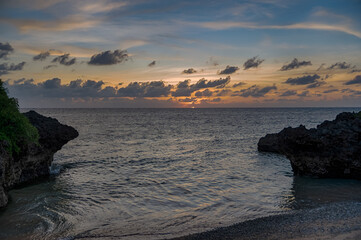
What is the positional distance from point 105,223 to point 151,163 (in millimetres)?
17066

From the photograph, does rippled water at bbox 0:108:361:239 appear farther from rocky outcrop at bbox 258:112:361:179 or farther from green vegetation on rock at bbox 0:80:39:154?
green vegetation on rock at bbox 0:80:39:154

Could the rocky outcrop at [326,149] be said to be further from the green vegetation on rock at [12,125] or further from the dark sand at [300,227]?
the green vegetation on rock at [12,125]

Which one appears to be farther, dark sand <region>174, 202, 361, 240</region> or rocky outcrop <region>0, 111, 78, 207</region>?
rocky outcrop <region>0, 111, 78, 207</region>

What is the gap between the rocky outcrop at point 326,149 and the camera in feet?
76.3

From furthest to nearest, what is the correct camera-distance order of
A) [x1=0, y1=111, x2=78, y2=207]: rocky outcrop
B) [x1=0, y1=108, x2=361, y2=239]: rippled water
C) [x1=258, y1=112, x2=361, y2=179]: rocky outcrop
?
[x1=258, y1=112, x2=361, y2=179]: rocky outcrop
[x1=0, y1=111, x2=78, y2=207]: rocky outcrop
[x1=0, y1=108, x2=361, y2=239]: rippled water

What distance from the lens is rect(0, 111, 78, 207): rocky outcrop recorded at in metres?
17.6

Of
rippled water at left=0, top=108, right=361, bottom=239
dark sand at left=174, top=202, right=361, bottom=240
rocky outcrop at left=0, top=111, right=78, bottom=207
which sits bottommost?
rippled water at left=0, top=108, right=361, bottom=239

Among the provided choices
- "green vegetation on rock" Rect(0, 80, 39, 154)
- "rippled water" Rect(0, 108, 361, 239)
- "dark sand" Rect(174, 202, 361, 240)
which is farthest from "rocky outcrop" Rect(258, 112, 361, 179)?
"green vegetation on rock" Rect(0, 80, 39, 154)

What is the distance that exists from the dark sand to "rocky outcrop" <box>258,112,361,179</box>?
851 cm

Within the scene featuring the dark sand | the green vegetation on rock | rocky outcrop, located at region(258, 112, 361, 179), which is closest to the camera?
the dark sand

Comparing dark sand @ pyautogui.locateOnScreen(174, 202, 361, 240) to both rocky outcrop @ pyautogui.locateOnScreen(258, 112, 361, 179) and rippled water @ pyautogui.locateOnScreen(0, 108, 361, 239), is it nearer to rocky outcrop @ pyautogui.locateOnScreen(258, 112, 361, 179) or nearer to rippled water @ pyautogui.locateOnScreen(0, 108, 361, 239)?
rippled water @ pyautogui.locateOnScreen(0, 108, 361, 239)

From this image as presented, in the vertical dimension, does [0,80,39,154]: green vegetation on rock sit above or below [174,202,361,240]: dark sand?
above

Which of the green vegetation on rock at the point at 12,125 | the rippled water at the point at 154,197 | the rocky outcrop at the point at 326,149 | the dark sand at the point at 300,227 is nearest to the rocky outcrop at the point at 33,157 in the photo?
the green vegetation on rock at the point at 12,125

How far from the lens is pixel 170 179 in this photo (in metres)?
25.2
